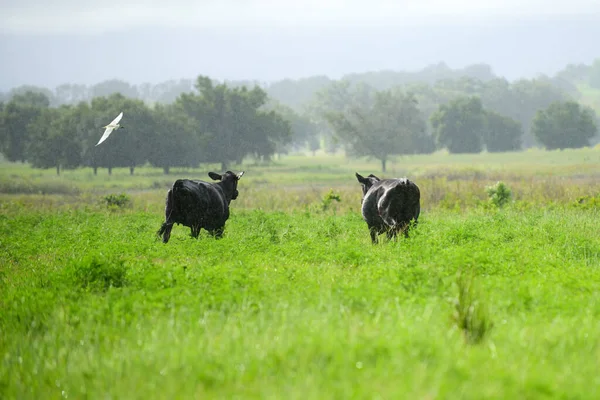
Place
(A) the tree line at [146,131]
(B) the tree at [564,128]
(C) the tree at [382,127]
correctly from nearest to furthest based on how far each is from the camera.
Result: (A) the tree line at [146,131], (C) the tree at [382,127], (B) the tree at [564,128]

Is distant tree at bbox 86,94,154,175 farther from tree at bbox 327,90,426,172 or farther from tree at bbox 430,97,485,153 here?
tree at bbox 430,97,485,153

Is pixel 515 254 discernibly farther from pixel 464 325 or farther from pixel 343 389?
pixel 343 389

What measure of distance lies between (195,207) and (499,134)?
9603 centimetres

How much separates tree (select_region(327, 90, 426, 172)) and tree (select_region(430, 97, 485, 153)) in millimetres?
12315

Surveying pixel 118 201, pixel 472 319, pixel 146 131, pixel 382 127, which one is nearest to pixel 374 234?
pixel 472 319

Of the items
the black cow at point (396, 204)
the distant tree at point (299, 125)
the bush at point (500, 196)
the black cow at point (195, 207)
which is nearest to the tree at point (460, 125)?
the distant tree at point (299, 125)

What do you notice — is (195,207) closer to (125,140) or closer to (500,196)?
(500,196)

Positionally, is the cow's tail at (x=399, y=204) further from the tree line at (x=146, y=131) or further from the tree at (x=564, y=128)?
the tree at (x=564, y=128)

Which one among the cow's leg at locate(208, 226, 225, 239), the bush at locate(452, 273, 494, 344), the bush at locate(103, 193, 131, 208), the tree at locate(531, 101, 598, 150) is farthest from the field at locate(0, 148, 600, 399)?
the tree at locate(531, 101, 598, 150)

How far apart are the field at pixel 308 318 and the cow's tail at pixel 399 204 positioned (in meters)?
0.94

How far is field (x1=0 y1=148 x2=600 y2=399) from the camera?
6859 mm

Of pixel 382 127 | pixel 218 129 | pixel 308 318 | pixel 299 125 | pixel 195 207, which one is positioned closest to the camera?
pixel 308 318

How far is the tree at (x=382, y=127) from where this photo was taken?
88.8 meters

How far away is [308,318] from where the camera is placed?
893cm
